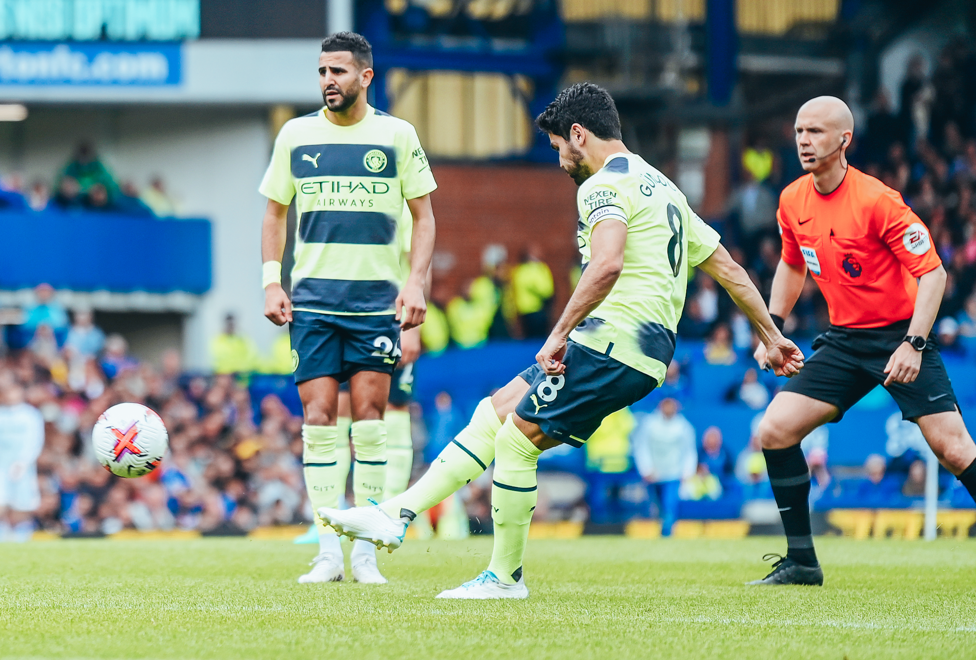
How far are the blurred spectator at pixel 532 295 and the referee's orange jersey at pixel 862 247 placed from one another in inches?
523

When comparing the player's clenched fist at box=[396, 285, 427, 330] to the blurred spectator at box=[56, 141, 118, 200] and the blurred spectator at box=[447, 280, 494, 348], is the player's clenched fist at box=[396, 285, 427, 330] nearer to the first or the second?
the blurred spectator at box=[447, 280, 494, 348]

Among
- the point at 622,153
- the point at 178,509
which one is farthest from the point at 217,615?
the point at 178,509

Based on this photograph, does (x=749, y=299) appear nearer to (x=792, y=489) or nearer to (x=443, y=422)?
(x=792, y=489)

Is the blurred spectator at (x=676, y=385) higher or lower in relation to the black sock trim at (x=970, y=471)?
lower

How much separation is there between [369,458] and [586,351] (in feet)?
5.06

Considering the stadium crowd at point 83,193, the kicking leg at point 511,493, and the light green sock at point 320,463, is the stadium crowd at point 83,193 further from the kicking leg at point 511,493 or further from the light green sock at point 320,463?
the kicking leg at point 511,493

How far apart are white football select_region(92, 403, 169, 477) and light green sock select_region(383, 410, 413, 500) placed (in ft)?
7.15

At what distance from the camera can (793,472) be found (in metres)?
6.85

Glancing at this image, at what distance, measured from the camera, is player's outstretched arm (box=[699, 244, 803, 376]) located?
6.18 m

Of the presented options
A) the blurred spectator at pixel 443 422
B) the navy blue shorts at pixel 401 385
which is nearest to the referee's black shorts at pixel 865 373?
the navy blue shorts at pixel 401 385

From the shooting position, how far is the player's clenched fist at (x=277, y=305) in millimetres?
6590

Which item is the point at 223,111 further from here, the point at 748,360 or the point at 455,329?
the point at 748,360

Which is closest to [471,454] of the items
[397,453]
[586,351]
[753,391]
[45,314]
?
[586,351]

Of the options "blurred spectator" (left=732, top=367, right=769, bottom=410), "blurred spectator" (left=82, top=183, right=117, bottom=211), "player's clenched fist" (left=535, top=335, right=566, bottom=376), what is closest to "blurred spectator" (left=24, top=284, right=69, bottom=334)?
"blurred spectator" (left=82, top=183, right=117, bottom=211)
